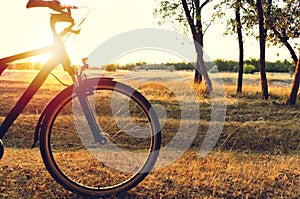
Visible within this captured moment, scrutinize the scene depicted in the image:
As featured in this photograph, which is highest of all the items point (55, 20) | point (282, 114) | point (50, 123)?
point (55, 20)

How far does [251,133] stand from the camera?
363 inches

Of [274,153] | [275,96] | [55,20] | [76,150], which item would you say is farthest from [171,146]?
[275,96]

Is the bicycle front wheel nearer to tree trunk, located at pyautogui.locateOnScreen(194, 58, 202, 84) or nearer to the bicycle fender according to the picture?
the bicycle fender

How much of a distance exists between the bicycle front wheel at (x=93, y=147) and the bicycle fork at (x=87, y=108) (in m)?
0.04

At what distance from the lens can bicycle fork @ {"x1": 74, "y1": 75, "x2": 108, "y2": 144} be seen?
14.0 ft

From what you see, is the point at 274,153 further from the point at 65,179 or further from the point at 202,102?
the point at 202,102

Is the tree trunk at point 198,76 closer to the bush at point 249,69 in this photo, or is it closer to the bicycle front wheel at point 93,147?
the bicycle front wheel at point 93,147

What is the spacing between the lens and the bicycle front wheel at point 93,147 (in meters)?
4.22

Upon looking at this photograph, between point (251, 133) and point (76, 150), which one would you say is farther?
point (251, 133)

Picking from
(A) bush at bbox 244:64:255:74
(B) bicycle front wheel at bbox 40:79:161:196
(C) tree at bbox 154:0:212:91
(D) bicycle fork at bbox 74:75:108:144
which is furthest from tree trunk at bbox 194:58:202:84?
(A) bush at bbox 244:64:255:74

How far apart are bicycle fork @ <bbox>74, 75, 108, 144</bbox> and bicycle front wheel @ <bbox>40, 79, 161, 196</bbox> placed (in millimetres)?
40

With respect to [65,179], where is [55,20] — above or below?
above

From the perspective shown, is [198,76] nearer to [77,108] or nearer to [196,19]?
[196,19]

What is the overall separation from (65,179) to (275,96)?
16.0 metres
